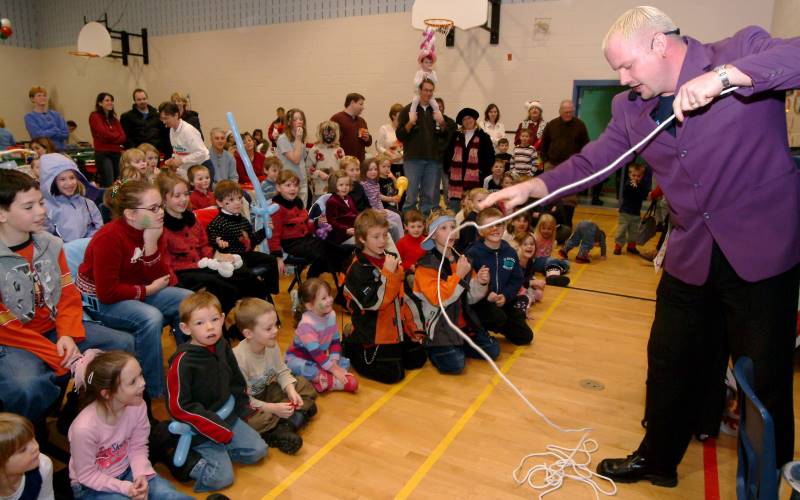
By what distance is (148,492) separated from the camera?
7.57 feet

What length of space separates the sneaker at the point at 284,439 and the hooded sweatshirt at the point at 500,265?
1.81m

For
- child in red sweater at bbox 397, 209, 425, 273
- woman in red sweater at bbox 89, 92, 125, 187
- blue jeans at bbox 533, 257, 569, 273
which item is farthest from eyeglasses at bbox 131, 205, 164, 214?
woman in red sweater at bbox 89, 92, 125, 187

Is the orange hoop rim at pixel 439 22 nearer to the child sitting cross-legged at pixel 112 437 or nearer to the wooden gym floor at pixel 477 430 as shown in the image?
the wooden gym floor at pixel 477 430

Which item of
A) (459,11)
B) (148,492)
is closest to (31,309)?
(148,492)

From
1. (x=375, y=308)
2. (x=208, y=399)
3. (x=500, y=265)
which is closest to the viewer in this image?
(x=208, y=399)

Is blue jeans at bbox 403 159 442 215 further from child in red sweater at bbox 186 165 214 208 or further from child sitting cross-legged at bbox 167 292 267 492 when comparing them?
child sitting cross-legged at bbox 167 292 267 492

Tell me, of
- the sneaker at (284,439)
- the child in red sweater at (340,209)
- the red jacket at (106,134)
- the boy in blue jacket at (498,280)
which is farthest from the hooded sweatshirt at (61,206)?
the red jacket at (106,134)

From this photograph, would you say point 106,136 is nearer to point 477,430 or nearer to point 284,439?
point 284,439

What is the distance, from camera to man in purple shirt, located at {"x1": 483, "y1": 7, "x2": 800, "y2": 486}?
6.22 ft

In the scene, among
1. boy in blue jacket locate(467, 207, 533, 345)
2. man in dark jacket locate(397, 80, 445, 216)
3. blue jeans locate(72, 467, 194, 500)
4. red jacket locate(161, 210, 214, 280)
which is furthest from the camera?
man in dark jacket locate(397, 80, 445, 216)

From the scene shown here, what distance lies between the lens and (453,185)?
25.1 feet

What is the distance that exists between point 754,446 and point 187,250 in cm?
334

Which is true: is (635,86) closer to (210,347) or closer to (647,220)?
(210,347)

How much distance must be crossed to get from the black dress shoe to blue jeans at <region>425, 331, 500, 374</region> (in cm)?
127
